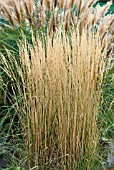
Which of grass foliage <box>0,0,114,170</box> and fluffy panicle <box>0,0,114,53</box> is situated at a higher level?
fluffy panicle <box>0,0,114,53</box>

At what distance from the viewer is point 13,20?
411cm

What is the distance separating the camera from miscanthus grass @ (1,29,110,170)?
2875 millimetres

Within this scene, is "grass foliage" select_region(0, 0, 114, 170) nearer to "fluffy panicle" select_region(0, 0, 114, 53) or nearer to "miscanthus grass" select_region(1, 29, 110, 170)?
"miscanthus grass" select_region(1, 29, 110, 170)

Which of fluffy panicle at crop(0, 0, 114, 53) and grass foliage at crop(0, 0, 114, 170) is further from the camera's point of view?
fluffy panicle at crop(0, 0, 114, 53)

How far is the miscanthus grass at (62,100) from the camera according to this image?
288cm

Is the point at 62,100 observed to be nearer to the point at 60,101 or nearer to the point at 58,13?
the point at 60,101

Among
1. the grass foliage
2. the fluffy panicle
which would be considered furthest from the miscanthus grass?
the fluffy panicle

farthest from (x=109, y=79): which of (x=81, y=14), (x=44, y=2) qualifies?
(x=44, y=2)

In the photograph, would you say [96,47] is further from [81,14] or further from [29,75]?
[81,14]

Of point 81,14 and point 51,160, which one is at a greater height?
point 81,14

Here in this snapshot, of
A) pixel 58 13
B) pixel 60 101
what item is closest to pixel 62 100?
pixel 60 101

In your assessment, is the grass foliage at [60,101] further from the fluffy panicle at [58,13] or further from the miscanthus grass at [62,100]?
the fluffy panicle at [58,13]

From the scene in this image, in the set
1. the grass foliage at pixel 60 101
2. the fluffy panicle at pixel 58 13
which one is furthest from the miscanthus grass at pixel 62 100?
the fluffy panicle at pixel 58 13

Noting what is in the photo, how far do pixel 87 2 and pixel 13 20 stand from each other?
31.4 inches
